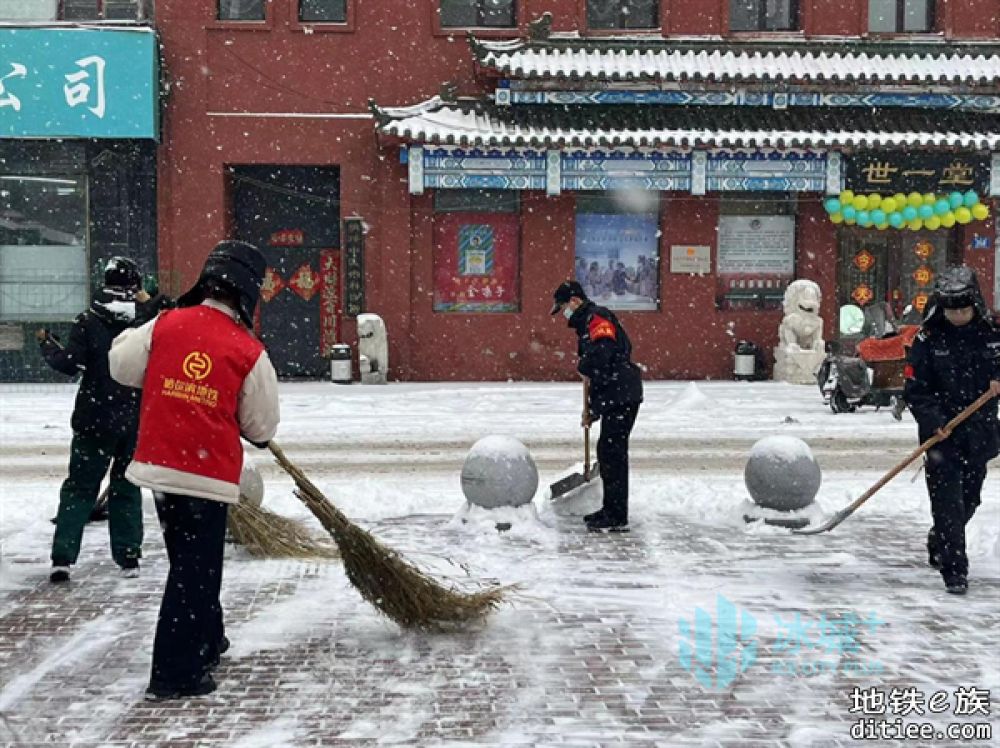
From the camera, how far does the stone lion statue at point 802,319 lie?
789 inches

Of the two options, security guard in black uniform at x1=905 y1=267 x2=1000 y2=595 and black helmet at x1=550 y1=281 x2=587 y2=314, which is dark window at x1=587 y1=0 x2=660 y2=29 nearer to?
black helmet at x1=550 y1=281 x2=587 y2=314

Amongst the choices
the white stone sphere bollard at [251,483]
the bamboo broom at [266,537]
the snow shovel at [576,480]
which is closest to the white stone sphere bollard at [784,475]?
the snow shovel at [576,480]

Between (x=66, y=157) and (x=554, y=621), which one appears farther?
(x=66, y=157)

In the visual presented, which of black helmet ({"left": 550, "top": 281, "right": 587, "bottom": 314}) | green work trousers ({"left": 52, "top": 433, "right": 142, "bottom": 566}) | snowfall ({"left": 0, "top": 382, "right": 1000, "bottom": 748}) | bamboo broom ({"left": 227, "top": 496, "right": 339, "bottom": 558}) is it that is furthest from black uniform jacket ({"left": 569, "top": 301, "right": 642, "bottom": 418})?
green work trousers ({"left": 52, "top": 433, "right": 142, "bottom": 566})

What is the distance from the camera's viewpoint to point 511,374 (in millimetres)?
21094

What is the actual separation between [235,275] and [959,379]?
426 centimetres

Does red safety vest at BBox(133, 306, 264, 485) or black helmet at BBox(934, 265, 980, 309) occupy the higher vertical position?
black helmet at BBox(934, 265, 980, 309)

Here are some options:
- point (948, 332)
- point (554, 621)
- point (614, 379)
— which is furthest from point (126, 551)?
point (948, 332)

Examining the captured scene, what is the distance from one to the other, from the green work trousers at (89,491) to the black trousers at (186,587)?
2014 millimetres

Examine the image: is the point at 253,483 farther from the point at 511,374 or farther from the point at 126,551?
the point at 511,374

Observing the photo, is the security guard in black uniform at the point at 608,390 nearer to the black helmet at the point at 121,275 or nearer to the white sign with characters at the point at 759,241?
the black helmet at the point at 121,275

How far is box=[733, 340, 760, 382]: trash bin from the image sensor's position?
20.9 m

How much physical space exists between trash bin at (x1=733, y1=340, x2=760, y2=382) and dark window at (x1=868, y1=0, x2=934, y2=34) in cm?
636

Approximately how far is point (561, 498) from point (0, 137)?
1481 cm
